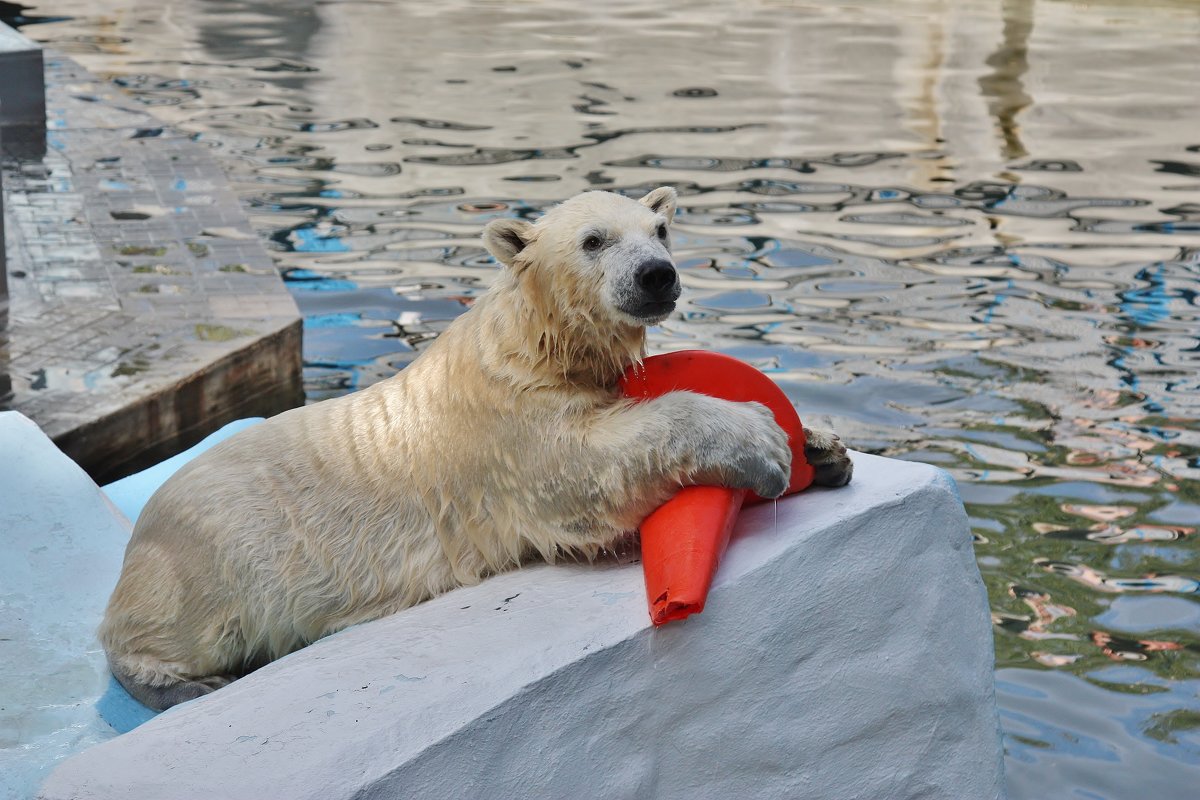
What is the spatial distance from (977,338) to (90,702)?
500cm

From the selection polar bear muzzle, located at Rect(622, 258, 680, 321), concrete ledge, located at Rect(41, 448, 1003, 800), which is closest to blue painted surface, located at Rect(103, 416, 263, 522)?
concrete ledge, located at Rect(41, 448, 1003, 800)

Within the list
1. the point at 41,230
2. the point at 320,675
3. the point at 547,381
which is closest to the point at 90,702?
the point at 320,675

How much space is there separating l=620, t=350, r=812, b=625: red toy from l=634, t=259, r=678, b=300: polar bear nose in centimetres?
26

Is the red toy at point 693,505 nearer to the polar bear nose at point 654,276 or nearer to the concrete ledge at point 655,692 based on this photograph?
the concrete ledge at point 655,692

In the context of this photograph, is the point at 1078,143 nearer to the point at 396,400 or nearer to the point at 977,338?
the point at 977,338

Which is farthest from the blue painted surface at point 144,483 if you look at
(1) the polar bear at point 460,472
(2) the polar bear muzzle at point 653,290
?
(2) the polar bear muzzle at point 653,290

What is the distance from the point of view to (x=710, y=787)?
→ 2707 mm

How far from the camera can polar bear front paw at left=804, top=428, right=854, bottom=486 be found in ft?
9.62

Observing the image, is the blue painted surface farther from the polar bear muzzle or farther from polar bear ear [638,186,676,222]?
the polar bear muzzle

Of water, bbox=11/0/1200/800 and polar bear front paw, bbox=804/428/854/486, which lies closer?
polar bear front paw, bbox=804/428/854/486

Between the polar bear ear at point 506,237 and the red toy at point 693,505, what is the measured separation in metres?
0.34

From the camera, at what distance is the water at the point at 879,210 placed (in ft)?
15.5

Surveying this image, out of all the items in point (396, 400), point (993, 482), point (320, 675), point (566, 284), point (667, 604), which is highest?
point (566, 284)

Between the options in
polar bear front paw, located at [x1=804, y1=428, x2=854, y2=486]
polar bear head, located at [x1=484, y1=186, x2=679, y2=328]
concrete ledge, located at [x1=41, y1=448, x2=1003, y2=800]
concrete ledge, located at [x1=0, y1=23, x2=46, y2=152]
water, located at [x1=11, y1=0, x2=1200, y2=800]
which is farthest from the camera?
concrete ledge, located at [x1=0, y1=23, x2=46, y2=152]
